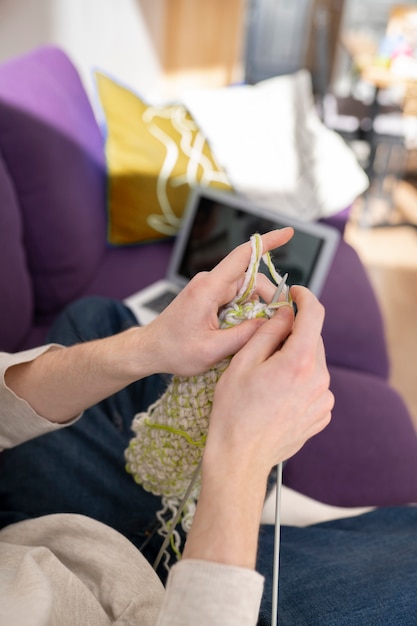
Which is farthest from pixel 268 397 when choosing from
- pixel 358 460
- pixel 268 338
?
pixel 358 460

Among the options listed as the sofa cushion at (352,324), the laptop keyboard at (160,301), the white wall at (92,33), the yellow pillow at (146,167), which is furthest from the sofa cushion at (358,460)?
the white wall at (92,33)

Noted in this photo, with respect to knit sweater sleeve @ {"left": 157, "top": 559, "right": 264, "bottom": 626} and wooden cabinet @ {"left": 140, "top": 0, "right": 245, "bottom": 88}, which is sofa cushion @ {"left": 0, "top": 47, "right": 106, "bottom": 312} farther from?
wooden cabinet @ {"left": 140, "top": 0, "right": 245, "bottom": 88}

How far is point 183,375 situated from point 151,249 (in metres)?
1.04

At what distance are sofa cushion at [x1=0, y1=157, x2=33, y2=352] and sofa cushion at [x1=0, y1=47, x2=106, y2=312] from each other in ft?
0.20

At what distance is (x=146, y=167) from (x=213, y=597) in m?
1.23

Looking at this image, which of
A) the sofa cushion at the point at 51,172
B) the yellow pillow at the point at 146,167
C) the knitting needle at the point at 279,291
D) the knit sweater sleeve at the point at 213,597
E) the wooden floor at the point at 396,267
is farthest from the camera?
the wooden floor at the point at 396,267

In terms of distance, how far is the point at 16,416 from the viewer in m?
0.66

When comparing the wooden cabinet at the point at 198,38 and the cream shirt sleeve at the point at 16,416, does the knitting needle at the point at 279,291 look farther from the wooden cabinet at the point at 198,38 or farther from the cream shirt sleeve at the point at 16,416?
the wooden cabinet at the point at 198,38

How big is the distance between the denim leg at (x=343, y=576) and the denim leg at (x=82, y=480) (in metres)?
0.19

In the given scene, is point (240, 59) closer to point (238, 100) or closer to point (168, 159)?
point (238, 100)

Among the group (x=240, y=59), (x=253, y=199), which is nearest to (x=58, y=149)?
(x=253, y=199)

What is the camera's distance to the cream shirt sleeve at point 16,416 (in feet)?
2.13

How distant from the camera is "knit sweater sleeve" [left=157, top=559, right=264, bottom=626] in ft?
1.46

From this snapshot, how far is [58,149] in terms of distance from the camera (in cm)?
130
